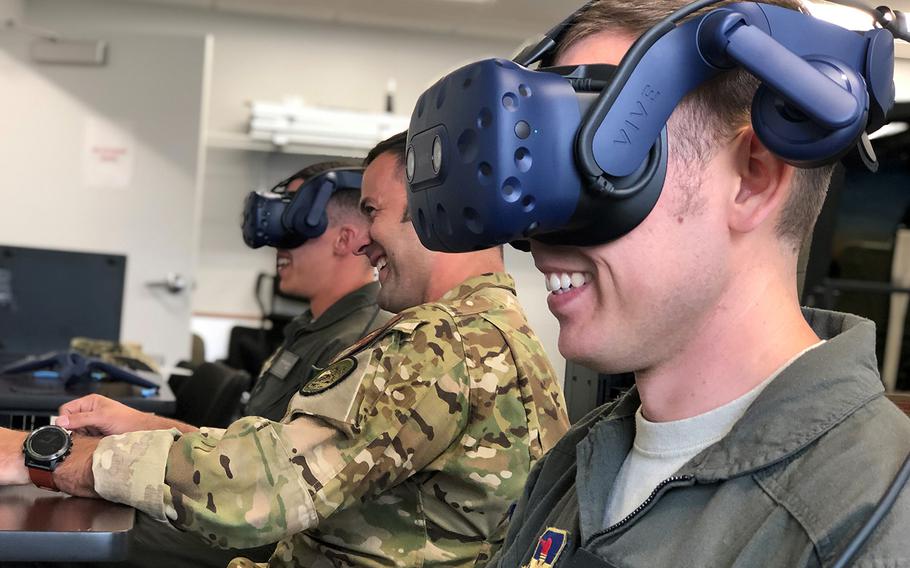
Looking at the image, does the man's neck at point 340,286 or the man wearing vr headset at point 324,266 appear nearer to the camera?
the man wearing vr headset at point 324,266

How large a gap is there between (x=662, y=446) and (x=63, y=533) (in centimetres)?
68

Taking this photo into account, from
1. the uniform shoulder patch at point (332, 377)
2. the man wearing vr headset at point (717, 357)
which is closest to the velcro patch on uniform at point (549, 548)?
the man wearing vr headset at point (717, 357)

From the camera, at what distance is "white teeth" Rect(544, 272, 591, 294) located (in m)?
0.79

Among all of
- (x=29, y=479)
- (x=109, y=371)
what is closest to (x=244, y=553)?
(x=29, y=479)

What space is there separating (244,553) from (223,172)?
5893mm

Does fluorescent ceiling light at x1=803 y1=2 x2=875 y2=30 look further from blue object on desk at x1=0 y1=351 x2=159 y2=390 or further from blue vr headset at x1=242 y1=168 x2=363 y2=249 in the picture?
blue object on desk at x1=0 y1=351 x2=159 y2=390

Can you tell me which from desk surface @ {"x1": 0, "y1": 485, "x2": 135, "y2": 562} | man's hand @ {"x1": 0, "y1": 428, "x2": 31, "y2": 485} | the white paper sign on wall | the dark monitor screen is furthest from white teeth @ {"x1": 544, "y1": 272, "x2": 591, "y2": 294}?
the white paper sign on wall

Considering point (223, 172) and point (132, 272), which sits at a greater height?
point (223, 172)

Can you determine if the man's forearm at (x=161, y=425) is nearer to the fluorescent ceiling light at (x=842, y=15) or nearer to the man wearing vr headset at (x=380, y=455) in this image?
the man wearing vr headset at (x=380, y=455)

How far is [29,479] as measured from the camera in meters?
1.27

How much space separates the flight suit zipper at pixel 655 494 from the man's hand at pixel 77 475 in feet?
2.41

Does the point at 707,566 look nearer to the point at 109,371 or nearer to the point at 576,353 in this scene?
the point at 576,353

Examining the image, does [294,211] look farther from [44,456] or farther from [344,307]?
[44,456]

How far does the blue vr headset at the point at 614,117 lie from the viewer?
65 centimetres
